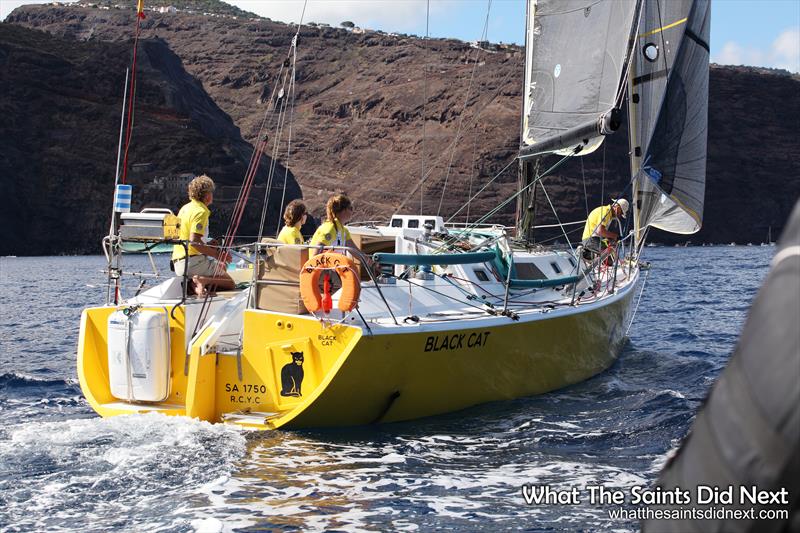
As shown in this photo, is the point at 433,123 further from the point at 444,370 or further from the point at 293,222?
the point at 444,370

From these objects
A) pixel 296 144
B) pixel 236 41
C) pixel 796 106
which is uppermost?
pixel 236 41

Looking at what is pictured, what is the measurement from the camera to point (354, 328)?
6.38m

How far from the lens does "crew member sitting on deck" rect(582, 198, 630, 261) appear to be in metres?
10.6

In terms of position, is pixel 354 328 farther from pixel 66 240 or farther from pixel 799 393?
pixel 66 240

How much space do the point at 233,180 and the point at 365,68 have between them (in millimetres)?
50500

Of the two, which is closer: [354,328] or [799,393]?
[799,393]

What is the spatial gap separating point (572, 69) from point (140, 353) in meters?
6.32

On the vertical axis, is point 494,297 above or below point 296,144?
below

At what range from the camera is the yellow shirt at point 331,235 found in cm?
741

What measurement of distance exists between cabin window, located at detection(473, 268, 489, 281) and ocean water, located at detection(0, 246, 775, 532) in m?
1.33

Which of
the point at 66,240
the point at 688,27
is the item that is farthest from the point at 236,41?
the point at 688,27

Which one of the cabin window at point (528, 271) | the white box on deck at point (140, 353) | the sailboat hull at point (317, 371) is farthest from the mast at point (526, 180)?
the white box on deck at point (140, 353)

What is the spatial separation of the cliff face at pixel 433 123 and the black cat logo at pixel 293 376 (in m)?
77.4

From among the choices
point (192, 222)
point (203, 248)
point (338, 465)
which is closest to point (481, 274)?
point (203, 248)
